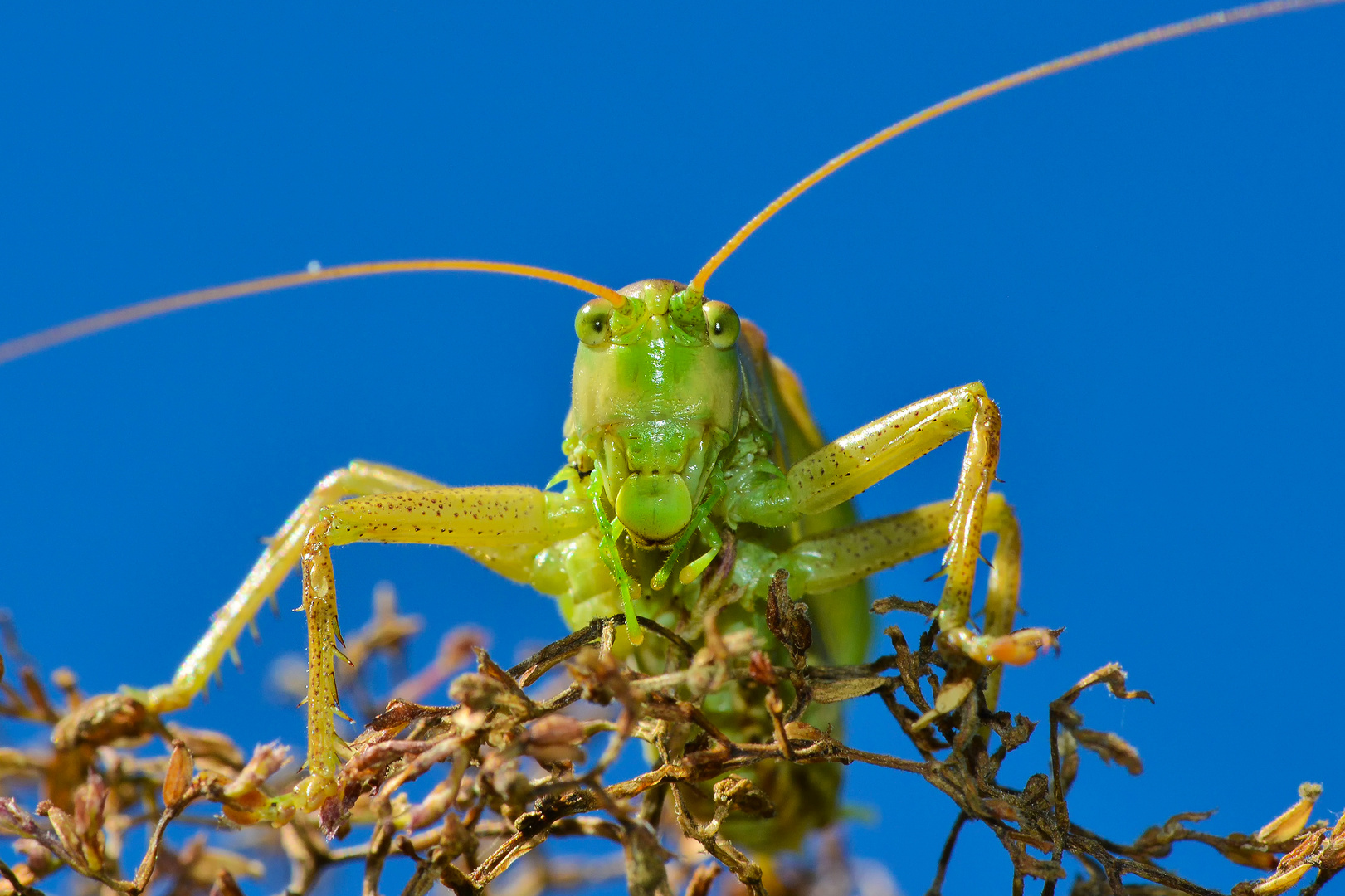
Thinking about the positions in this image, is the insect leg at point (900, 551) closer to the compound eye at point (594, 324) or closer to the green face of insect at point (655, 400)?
the green face of insect at point (655, 400)

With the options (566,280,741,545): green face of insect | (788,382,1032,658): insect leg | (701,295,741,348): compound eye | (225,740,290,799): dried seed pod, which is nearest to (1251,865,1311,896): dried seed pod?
(788,382,1032,658): insect leg

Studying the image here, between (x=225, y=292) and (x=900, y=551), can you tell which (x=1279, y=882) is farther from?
(x=225, y=292)

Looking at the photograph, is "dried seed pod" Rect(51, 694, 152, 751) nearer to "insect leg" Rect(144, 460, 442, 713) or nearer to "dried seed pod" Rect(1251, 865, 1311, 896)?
"insect leg" Rect(144, 460, 442, 713)

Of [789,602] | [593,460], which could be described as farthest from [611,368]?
[789,602]

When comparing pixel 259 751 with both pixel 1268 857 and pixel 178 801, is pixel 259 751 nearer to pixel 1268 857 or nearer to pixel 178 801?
pixel 178 801

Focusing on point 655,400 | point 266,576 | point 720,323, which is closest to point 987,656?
point 655,400

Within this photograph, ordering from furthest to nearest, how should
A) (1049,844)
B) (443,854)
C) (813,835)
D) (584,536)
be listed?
(813,835) → (584,536) → (1049,844) → (443,854)

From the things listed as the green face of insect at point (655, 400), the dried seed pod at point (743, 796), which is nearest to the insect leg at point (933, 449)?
the green face of insect at point (655, 400)
